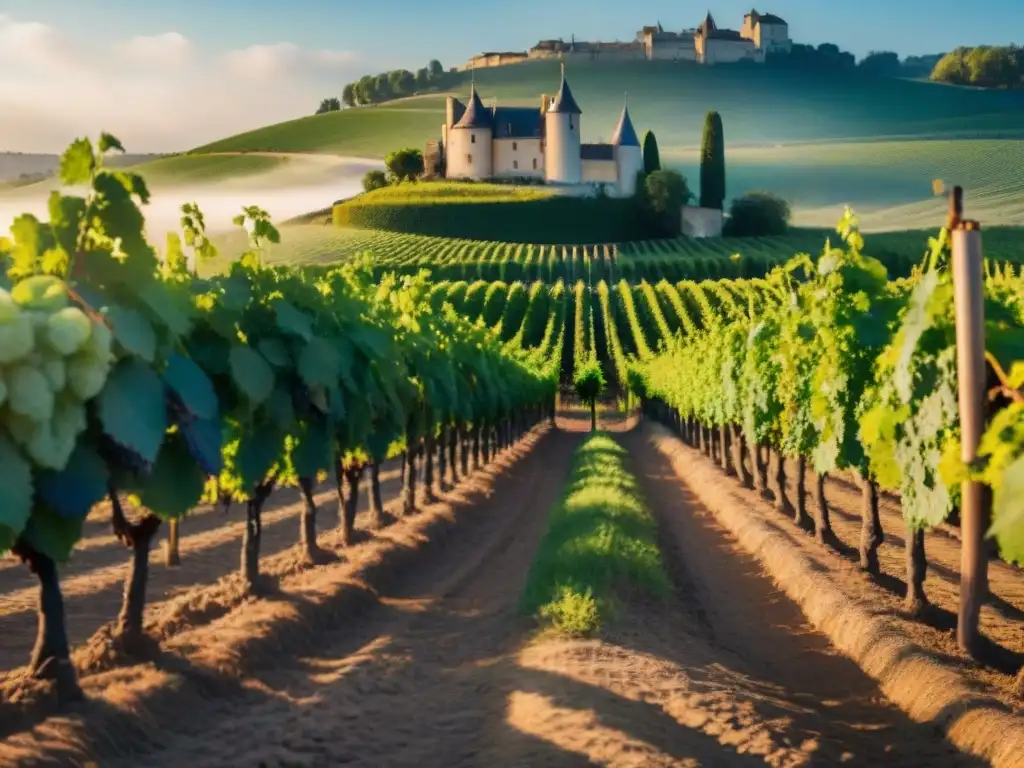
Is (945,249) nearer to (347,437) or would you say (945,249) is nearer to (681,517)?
(347,437)

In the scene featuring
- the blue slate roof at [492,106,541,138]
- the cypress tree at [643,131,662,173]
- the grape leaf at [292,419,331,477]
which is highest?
the blue slate roof at [492,106,541,138]

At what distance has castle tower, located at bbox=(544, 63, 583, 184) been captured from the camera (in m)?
136

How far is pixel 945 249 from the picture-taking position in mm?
9992

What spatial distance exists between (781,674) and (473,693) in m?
2.93

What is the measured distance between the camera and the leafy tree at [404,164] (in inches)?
5807

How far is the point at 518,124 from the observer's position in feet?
461

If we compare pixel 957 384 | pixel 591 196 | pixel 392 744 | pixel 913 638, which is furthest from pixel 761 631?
pixel 591 196

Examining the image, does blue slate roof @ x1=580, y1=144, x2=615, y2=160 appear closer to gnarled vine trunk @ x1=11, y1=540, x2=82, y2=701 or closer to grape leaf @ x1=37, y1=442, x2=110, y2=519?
gnarled vine trunk @ x1=11, y1=540, x2=82, y2=701

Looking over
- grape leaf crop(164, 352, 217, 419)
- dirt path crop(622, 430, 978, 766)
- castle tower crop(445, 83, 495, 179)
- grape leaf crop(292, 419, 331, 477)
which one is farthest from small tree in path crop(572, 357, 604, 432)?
castle tower crop(445, 83, 495, 179)

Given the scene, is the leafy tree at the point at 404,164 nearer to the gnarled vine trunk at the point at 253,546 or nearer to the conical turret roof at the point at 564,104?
the conical turret roof at the point at 564,104

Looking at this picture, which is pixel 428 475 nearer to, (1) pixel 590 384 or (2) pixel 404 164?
(1) pixel 590 384

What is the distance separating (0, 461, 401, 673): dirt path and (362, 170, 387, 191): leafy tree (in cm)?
12727

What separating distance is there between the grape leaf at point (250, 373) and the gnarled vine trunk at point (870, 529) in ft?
21.9

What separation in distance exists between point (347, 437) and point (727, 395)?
526 inches
